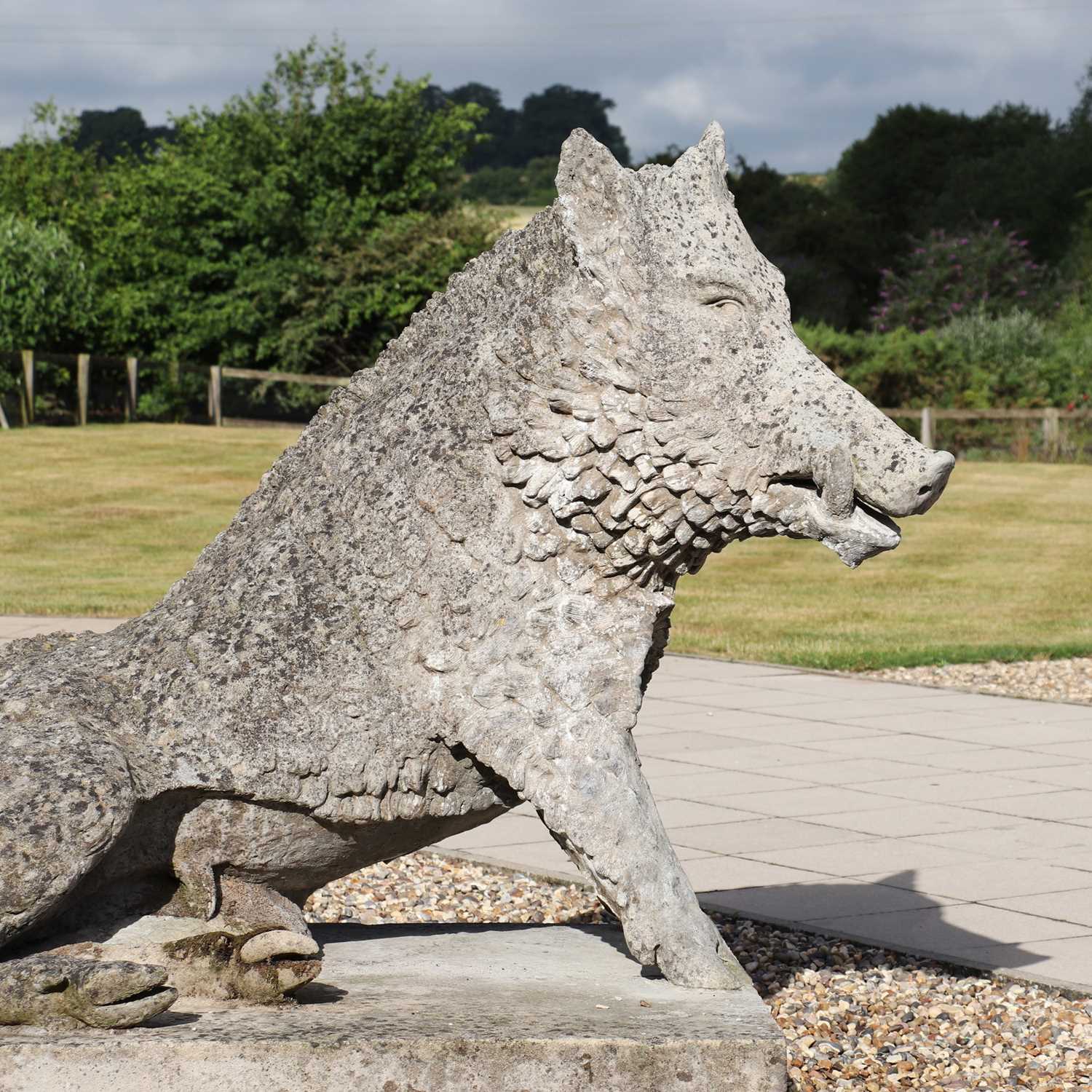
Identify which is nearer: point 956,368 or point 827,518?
point 827,518

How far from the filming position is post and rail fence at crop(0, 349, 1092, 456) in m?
25.2

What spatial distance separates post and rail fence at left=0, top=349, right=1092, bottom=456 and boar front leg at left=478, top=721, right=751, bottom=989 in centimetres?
2049

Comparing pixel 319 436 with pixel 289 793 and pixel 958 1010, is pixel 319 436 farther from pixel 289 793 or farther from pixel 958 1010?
pixel 958 1010

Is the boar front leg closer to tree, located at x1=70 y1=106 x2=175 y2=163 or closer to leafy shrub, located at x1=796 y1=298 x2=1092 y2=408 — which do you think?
leafy shrub, located at x1=796 y1=298 x2=1092 y2=408

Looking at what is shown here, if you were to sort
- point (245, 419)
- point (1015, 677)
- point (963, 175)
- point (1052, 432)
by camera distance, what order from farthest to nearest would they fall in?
point (963, 175) → point (245, 419) → point (1052, 432) → point (1015, 677)

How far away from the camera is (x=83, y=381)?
87.6ft

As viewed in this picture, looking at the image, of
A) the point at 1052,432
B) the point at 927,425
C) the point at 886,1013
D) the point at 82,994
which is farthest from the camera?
the point at 1052,432

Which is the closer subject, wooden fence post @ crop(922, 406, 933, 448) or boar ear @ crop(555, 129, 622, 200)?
boar ear @ crop(555, 129, 622, 200)

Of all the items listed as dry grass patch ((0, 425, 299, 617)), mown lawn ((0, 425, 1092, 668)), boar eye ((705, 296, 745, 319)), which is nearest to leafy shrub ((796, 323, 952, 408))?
mown lawn ((0, 425, 1092, 668))

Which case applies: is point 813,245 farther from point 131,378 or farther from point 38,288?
point 38,288

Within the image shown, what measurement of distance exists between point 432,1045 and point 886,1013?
1993mm

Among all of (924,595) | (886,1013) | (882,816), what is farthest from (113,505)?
(886,1013)

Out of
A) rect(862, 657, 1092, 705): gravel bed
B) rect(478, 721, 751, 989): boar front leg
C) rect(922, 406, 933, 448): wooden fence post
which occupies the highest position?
rect(922, 406, 933, 448): wooden fence post

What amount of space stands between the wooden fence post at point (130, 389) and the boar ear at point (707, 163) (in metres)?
25.6
